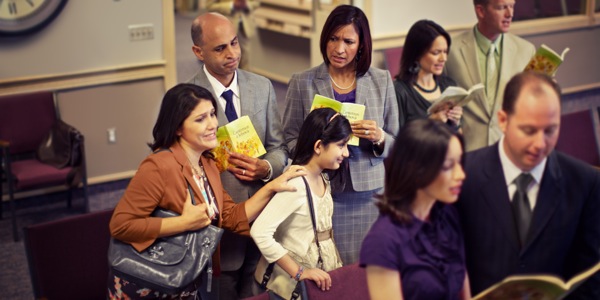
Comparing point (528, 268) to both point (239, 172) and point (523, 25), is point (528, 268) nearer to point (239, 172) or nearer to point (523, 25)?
point (239, 172)

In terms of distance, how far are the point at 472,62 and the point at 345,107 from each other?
139 centimetres

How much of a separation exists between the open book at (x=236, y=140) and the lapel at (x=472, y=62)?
68.7 inches

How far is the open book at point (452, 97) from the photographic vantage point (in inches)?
155

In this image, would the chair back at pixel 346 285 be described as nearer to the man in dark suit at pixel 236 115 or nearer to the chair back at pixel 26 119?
the man in dark suit at pixel 236 115

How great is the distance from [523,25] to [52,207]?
5.37 m

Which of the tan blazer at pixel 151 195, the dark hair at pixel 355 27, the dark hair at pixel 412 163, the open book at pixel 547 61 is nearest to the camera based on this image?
the dark hair at pixel 412 163

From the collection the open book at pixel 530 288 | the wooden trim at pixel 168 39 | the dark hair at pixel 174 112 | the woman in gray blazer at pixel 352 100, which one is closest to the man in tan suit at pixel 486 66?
the woman in gray blazer at pixel 352 100

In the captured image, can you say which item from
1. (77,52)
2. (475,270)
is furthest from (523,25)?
(475,270)

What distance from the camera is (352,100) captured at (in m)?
3.75

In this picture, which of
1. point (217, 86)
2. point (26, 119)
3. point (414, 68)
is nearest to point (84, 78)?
point (26, 119)

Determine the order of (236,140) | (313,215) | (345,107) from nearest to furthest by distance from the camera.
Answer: (313,215)
(236,140)
(345,107)

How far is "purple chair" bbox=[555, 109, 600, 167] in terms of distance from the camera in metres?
4.86

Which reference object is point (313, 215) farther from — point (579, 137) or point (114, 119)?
point (114, 119)

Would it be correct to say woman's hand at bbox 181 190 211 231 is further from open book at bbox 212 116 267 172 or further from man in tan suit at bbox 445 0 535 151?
man in tan suit at bbox 445 0 535 151
